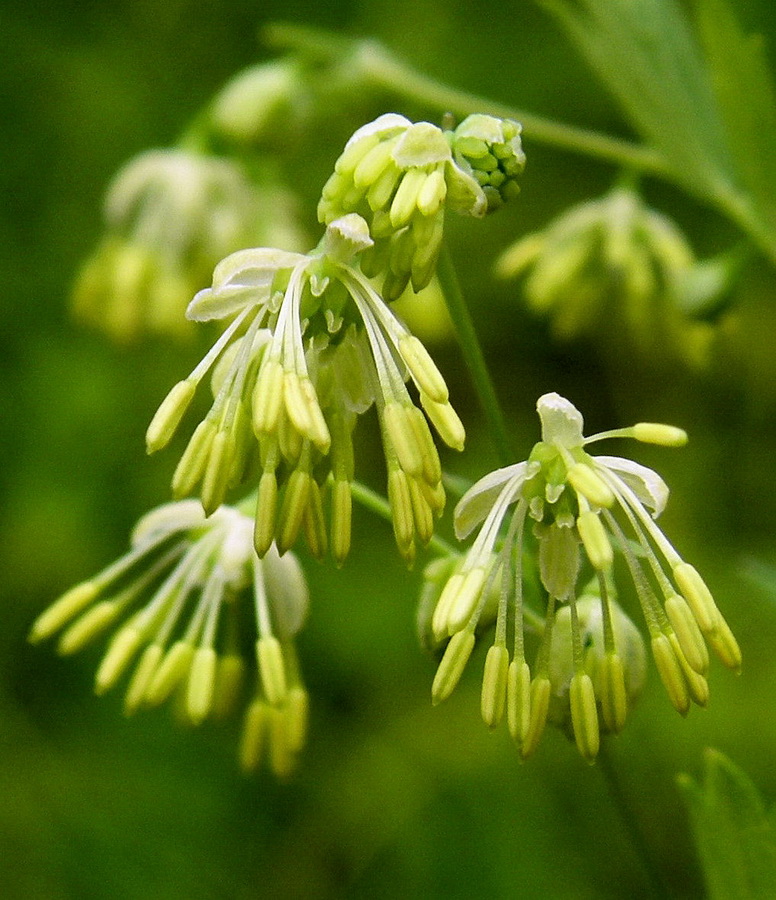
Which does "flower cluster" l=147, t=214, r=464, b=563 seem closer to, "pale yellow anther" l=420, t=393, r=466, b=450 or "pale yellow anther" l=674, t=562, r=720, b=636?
"pale yellow anther" l=420, t=393, r=466, b=450

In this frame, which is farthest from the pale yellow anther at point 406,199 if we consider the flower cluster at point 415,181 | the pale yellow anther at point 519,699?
the pale yellow anther at point 519,699

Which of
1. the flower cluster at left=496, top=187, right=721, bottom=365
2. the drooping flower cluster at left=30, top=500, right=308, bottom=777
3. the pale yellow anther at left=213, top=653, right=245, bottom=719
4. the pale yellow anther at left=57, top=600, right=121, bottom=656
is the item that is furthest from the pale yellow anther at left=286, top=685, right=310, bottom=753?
the flower cluster at left=496, top=187, right=721, bottom=365

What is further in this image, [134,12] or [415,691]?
[134,12]

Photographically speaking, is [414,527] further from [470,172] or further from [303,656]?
[303,656]

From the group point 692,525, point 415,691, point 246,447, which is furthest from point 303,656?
point 246,447

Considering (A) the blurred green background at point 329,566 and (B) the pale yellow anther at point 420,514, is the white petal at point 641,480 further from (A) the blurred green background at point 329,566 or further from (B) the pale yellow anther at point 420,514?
(A) the blurred green background at point 329,566

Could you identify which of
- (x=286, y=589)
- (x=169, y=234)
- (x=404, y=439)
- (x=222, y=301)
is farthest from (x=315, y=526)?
(x=169, y=234)
